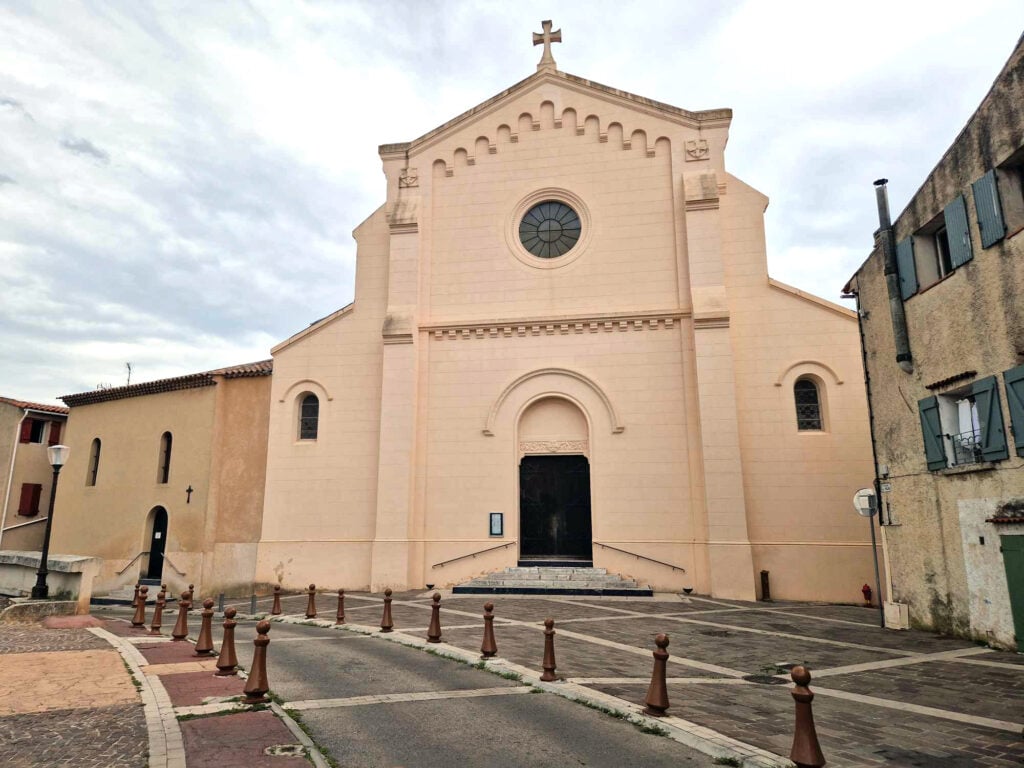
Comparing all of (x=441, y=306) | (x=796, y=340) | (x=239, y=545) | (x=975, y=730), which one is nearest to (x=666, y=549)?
(x=796, y=340)

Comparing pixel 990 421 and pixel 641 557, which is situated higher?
pixel 990 421

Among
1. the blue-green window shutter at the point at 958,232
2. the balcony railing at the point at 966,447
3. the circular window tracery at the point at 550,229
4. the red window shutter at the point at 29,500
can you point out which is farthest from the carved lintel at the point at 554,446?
the red window shutter at the point at 29,500

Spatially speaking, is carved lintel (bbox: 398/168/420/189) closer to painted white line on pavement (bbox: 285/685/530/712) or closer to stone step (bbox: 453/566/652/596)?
stone step (bbox: 453/566/652/596)

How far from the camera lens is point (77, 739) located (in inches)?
241

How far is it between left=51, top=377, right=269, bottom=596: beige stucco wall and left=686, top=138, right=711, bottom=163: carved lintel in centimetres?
1521

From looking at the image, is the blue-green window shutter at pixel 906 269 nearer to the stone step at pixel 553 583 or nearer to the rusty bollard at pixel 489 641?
the stone step at pixel 553 583

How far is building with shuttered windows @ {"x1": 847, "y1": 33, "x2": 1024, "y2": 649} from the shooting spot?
404 inches

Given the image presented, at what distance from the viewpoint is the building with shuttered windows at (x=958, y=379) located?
10273 mm

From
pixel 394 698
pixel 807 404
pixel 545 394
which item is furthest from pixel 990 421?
pixel 545 394

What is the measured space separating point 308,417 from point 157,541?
697 centimetres

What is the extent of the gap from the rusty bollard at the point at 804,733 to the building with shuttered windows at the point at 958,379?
6851 mm

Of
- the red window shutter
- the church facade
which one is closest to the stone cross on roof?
the church facade

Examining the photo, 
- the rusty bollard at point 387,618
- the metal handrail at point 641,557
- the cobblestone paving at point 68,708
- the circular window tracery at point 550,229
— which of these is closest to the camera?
the cobblestone paving at point 68,708

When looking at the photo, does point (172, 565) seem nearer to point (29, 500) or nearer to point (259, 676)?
point (29, 500)
